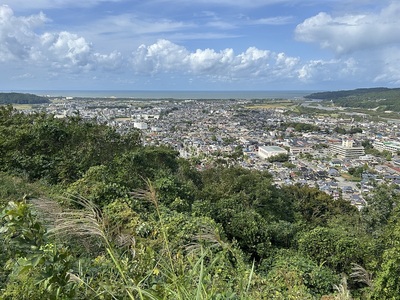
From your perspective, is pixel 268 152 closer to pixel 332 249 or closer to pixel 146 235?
pixel 332 249

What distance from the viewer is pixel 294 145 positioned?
45375mm

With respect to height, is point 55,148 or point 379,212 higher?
point 55,148

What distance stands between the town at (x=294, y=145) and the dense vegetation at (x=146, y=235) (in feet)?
21.8

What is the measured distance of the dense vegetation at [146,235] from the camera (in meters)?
1.52

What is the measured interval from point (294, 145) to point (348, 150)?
662cm

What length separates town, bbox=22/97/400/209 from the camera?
27.9 meters

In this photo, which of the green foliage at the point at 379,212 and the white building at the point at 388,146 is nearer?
the green foliage at the point at 379,212

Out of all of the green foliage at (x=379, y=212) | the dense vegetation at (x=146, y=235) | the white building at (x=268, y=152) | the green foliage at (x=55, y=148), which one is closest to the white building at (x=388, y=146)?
the white building at (x=268, y=152)

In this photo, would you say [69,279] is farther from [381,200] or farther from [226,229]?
[381,200]

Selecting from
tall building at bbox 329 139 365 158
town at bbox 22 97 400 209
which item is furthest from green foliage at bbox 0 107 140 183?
tall building at bbox 329 139 365 158

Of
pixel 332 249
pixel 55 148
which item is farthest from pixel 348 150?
pixel 55 148

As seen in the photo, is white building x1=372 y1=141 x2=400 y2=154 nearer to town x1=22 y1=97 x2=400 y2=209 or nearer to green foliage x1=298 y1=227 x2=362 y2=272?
town x1=22 y1=97 x2=400 y2=209

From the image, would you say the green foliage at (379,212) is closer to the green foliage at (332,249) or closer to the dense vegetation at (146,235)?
the dense vegetation at (146,235)

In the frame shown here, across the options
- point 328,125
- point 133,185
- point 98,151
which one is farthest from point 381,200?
point 328,125
